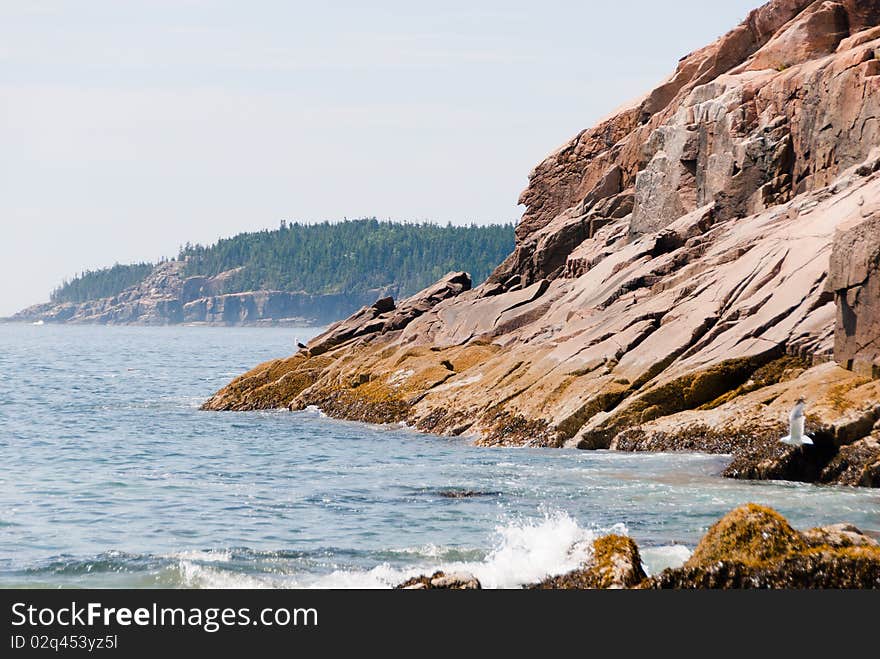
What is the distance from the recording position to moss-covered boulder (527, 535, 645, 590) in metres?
13.1

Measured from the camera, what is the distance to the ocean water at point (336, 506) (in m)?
16.6

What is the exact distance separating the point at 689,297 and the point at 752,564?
67.4 feet

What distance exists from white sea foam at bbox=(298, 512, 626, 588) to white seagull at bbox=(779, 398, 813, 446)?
514cm

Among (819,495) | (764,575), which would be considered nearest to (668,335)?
(819,495)

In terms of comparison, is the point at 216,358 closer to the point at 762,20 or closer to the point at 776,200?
the point at 762,20

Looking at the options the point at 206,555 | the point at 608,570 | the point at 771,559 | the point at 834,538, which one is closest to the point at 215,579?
the point at 206,555

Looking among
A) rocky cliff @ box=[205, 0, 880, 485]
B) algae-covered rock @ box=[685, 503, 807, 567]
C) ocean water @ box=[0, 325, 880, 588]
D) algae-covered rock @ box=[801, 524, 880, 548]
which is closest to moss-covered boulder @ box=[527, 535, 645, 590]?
algae-covered rock @ box=[685, 503, 807, 567]

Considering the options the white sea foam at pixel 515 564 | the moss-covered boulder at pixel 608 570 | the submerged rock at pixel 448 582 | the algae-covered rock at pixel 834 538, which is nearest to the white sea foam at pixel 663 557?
the white sea foam at pixel 515 564

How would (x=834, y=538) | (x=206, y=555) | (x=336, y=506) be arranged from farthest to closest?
(x=336, y=506)
(x=206, y=555)
(x=834, y=538)

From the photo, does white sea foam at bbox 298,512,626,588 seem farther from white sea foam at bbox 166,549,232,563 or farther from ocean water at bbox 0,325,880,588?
white sea foam at bbox 166,549,232,563

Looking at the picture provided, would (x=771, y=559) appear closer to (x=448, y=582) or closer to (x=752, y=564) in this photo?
(x=752, y=564)

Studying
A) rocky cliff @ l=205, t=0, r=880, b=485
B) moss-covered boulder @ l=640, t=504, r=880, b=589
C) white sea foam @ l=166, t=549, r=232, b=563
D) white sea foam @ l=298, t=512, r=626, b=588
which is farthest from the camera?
rocky cliff @ l=205, t=0, r=880, b=485

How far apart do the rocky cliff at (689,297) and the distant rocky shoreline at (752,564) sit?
9.00m

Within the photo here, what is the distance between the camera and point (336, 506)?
22.2m
